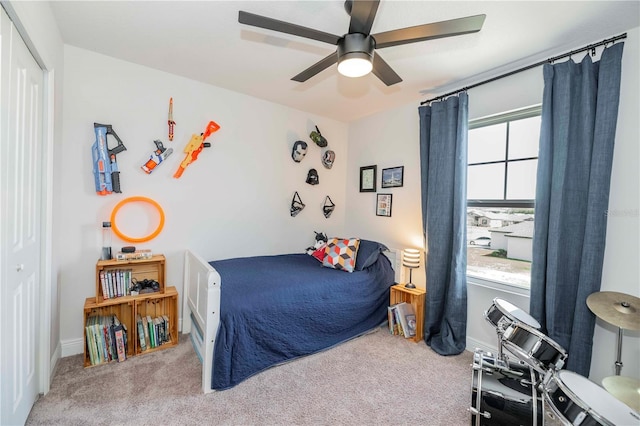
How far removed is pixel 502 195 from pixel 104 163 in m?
3.38

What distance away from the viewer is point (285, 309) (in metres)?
2.21

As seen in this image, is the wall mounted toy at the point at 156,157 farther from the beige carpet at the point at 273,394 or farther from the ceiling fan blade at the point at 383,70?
the ceiling fan blade at the point at 383,70

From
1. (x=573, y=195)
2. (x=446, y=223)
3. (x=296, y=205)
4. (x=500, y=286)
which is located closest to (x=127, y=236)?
(x=296, y=205)

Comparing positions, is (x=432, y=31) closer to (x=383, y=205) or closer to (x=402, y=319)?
(x=383, y=205)

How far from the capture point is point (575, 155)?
1.94 metres

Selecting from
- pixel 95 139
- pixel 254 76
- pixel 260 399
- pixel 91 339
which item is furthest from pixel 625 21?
pixel 91 339

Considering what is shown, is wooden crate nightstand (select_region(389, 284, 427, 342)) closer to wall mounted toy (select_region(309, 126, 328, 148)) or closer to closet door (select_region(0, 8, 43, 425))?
wall mounted toy (select_region(309, 126, 328, 148))

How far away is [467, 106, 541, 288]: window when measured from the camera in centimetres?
236

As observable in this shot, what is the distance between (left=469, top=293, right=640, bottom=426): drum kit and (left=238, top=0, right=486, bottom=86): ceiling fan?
5.13ft

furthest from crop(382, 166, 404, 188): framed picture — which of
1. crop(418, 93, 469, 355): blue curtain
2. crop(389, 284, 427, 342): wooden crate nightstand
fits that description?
→ crop(389, 284, 427, 342): wooden crate nightstand

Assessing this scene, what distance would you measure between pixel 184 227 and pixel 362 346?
2.03 metres

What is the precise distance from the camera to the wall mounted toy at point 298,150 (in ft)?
11.3

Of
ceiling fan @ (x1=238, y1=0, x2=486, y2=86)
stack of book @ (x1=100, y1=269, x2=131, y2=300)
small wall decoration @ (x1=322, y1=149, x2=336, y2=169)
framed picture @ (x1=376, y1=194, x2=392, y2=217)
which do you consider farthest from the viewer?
small wall decoration @ (x1=322, y1=149, x2=336, y2=169)

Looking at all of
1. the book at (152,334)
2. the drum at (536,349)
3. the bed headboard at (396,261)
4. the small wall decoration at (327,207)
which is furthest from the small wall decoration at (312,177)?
the drum at (536,349)
